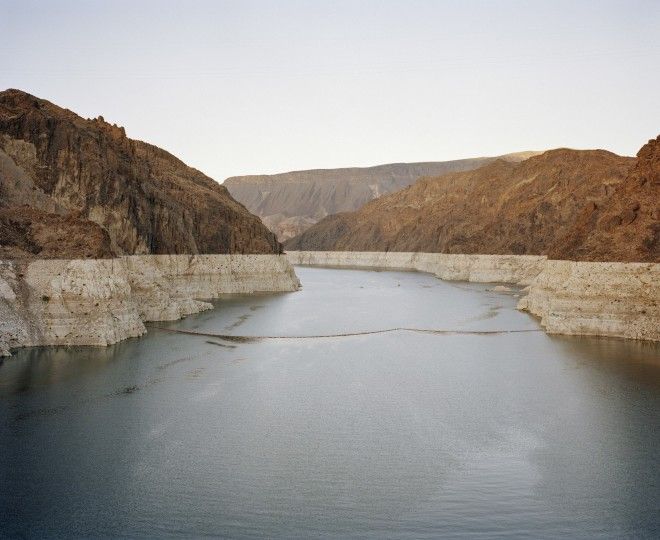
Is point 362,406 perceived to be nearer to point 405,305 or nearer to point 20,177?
point 20,177

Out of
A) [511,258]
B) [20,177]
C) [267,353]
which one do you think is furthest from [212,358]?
[511,258]

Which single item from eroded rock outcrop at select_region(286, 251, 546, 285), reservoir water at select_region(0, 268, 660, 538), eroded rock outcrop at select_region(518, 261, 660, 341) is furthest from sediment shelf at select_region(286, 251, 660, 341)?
eroded rock outcrop at select_region(286, 251, 546, 285)

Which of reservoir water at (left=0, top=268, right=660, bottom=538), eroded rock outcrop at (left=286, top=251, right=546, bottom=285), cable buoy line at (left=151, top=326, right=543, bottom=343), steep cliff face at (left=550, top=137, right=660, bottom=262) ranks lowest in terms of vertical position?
reservoir water at (left=0, top=268, right=660, bottom=538)

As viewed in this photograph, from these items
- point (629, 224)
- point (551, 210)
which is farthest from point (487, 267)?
point (629, 224)

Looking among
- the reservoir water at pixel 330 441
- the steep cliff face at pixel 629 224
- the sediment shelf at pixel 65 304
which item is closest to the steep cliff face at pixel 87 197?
the sediment shelf at pixel 65 304

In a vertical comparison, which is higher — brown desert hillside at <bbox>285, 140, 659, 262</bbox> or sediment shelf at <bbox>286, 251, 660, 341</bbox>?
brown desert hillside at <bbox>285, 140, 659, 262</bbox>

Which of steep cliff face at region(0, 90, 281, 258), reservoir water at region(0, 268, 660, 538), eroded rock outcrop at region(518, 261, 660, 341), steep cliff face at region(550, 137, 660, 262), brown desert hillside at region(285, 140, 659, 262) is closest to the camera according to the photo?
reservoir water at region(0, 268, 660, 538)

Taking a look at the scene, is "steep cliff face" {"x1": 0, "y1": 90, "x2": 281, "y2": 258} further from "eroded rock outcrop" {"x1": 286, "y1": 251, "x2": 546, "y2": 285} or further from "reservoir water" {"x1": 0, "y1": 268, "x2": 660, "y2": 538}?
"eroded rock outcrop" {"x1": 286, "y1": 251, "x2": 546, "y2": 285}
